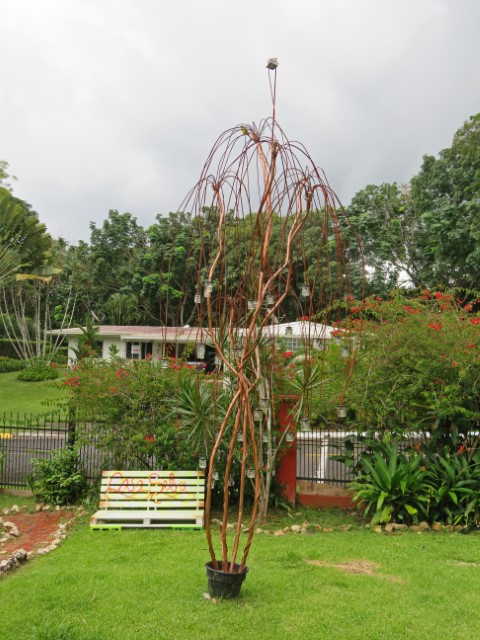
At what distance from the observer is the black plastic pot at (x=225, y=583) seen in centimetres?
461

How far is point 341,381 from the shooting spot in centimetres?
858

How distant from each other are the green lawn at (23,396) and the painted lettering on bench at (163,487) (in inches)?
528

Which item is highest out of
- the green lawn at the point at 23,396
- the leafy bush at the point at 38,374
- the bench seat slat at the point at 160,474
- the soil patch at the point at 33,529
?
the leafy bush at the point at 38,374

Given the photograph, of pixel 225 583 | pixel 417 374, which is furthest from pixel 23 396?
pixel 225 583

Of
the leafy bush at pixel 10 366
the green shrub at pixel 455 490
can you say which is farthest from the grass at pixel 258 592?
the leafy bush at pixel 10 366

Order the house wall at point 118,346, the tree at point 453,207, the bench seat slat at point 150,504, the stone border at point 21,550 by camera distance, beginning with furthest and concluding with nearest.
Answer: the house wall at point 118,346 < the tree at point 453,207 < the bench seat slat at point 150,504 < the stone border at point 21,550

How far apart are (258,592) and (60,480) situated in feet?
15.6

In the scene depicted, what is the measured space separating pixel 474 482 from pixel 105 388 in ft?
17.5

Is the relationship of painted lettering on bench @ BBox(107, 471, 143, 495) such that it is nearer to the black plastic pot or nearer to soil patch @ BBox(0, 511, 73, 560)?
soil patch @ BBox(0, 511, 73, 560)

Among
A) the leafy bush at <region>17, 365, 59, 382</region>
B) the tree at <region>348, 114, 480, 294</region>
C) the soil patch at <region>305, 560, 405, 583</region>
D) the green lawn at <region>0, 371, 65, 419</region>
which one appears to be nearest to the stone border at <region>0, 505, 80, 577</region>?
the soil patch at <region>305, 560, 405, 583</region>

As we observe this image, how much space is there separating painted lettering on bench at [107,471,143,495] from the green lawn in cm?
1312

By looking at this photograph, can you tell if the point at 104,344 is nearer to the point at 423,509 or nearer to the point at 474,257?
the point at 474,257

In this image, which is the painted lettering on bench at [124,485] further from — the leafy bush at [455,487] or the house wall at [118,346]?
the house wall at [118,346]

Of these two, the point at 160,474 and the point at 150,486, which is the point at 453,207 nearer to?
the point at 160,474
